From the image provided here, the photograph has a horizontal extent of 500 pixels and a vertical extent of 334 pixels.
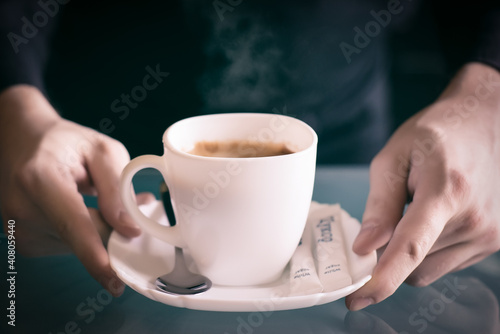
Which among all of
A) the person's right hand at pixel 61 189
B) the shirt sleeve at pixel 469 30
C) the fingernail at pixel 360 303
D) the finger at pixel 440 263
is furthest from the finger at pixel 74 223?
the shirt sleeve at pixel 469 30

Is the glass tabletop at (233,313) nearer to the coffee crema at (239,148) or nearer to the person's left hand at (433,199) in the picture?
the person's left hand at (433,199)

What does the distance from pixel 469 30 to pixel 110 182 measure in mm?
850

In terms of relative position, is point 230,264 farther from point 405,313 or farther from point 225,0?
point 225,0

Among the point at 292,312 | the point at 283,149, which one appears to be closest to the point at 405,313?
the point at 292,312

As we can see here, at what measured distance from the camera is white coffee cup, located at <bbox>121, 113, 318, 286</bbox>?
0.52m

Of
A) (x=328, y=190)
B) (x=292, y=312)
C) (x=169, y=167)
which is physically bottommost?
(x=328, y=190)

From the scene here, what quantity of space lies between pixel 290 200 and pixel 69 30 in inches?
33.9

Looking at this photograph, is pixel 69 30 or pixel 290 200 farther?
pixel 69 30

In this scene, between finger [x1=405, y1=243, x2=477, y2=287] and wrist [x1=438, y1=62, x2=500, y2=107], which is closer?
finger [x1=405, y1=243, x2=477, y2=287]

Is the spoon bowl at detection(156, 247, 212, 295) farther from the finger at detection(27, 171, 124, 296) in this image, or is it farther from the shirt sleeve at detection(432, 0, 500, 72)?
the shirt sleeve at detection(432, 0, 500, 72)

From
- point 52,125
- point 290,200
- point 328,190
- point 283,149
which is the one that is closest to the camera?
point 290,200

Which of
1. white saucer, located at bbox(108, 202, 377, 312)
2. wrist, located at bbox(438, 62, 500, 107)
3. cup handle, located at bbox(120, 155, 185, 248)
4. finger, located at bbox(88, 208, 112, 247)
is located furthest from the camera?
wrist, located at bbox(438, 62, 500, 107)

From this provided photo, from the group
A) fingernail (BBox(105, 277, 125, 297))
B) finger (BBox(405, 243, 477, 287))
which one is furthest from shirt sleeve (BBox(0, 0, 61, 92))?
finger (BBox(405, 243, 477, 287))

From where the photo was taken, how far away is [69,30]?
115 centimetres
